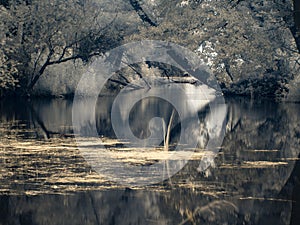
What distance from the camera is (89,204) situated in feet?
25.1

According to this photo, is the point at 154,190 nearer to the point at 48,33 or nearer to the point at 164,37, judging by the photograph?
the point at 48,33

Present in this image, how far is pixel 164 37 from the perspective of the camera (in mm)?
37156

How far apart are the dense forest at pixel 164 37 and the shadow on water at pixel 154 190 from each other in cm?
1948

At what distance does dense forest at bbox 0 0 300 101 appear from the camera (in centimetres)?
3341

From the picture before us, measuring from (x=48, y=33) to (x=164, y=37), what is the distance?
7.33 meters

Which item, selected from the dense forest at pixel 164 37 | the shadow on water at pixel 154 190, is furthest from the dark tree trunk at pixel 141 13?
the shadow on water at pixel 154 190

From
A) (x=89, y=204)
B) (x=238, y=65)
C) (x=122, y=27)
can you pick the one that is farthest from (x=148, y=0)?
(x=89, y=204)

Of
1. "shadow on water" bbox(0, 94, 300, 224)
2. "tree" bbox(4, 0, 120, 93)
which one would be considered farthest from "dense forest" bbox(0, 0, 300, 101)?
"shadow on water" bbox(0, 94, 300, 224)

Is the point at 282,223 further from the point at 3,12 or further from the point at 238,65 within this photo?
the point at 238,65

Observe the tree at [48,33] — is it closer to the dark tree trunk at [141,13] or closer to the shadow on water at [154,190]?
the dark tree trunk at [141,13]

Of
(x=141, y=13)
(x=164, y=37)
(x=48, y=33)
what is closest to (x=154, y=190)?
(x=48, y=33)

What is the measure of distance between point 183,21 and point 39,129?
2086 cm

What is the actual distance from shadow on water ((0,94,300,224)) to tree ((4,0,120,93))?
19.0 meters

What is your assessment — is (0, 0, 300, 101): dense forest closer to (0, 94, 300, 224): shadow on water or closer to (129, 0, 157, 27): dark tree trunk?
(129, 0, 157, 27): dark tree trunk
